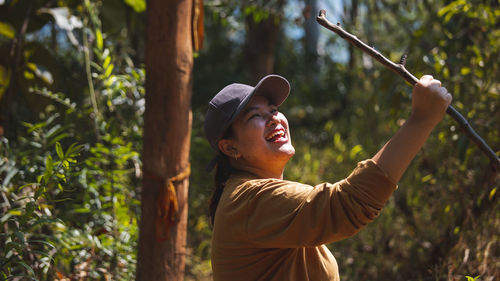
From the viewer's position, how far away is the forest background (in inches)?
124

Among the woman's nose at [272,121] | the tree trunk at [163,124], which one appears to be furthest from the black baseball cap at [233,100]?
the tree trunk at [163,124]

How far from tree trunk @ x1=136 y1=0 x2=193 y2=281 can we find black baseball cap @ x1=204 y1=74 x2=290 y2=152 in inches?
37.6

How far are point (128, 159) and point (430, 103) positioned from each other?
2.96 metres

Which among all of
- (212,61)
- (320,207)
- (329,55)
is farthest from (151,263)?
(329,55)

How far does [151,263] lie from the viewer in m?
2.94

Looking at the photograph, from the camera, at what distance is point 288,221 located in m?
1.52

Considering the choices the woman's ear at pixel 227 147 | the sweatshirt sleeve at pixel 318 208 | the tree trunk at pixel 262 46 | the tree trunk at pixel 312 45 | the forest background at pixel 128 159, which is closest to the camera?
the sweatshirt sleeve at pixel 318 208

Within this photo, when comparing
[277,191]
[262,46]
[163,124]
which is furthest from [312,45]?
[277,191]

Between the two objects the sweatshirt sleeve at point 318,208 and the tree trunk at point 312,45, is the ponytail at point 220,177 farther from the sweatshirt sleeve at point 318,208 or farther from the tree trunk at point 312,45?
the tree trunk at point 312,45

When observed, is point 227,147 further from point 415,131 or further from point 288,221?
point 415,131

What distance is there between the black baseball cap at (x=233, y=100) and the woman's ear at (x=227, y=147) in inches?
0.8

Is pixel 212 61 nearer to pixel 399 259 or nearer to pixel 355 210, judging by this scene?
pixel 399 259

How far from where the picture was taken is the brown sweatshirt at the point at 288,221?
4.65ft

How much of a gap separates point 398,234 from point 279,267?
345 centimetres
